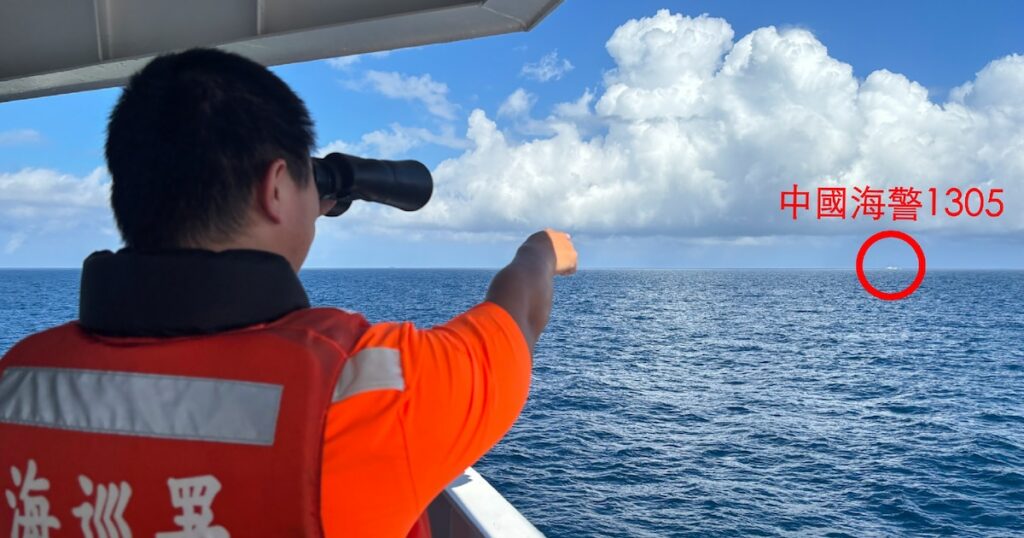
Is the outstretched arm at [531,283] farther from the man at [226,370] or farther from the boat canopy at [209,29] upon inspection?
the boat canopy at [209,29]

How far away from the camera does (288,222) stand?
1.01 meters

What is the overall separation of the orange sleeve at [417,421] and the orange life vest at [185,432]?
3cm

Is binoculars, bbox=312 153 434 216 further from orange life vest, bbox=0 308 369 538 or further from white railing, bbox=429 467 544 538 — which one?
white railing, bbox=429 467 544 538

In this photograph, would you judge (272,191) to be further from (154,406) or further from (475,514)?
(475,514)

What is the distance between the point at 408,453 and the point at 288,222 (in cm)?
37

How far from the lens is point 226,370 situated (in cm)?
87

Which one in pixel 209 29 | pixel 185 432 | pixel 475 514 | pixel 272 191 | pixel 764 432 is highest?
pixel 209 29

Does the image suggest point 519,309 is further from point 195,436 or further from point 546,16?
point 546,16

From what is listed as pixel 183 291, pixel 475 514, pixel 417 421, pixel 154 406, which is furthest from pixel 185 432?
pixel 475 514

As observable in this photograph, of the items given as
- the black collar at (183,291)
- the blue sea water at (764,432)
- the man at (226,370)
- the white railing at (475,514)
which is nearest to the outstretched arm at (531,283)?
the man at (226,370)

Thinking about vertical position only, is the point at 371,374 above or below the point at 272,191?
below

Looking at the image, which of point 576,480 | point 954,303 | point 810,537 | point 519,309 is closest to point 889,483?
point 810,537

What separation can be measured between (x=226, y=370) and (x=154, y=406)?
101 millimetres

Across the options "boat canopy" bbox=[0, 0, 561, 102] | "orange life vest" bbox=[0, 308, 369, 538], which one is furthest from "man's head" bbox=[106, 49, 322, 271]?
"boat canopy" bbox=[0, 0, 561, 102]
